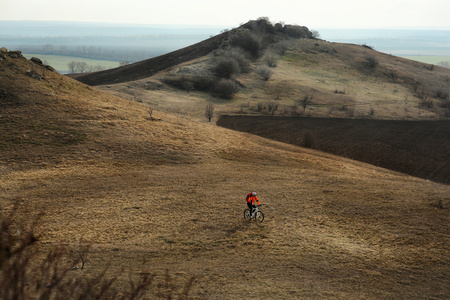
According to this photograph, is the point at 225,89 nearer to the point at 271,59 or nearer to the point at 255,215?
the point at 271,59

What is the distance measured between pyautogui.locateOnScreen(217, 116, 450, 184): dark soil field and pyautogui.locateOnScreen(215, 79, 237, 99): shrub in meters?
14.2

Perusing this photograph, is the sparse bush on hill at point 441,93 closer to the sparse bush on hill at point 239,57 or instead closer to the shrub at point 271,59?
the shrub at point 271,59

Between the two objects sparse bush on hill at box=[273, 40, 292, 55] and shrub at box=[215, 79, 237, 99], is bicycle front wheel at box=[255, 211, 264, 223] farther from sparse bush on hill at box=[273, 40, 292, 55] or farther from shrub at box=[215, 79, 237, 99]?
sparse bush on hill at box=[273, 40, 292, 55]

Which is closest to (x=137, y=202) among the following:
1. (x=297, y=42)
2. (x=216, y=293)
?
(x=216, y=293)

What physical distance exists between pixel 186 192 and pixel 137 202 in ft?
11.8

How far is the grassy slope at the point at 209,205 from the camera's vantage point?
14461mm

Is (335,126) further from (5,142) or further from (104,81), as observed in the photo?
(104,81)

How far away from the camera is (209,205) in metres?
21.1

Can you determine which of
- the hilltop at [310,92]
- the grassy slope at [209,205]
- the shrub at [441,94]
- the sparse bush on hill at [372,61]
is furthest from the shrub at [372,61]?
the grassy slope at [209,205]

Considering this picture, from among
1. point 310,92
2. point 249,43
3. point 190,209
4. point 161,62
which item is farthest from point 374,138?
point 161,62

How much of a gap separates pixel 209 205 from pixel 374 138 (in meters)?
35.4

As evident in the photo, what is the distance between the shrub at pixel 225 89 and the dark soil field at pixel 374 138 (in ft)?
46.5

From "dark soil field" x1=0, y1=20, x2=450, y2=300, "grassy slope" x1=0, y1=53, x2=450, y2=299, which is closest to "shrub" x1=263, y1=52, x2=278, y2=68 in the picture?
"dark soil field" x1=0, y1=20, x2=450, y2=300

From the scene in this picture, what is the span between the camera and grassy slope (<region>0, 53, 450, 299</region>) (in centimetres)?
1446
